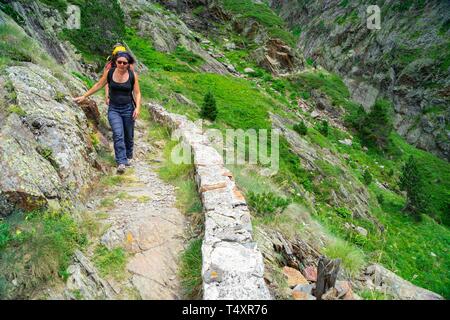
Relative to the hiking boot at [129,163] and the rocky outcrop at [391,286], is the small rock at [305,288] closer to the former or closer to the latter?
the rocky outcrop at [391,286]

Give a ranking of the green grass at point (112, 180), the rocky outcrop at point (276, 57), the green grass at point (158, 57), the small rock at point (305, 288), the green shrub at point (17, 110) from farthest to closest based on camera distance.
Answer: the rocky outcrop at point (276, 57)
the green grass at point (158, 57)
the green grass at point (112, 180)
the green shrub at point (17, 110)
the small rock at point (305, 288)

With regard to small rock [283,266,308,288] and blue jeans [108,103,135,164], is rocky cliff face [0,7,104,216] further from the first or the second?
small rock [283,266,308,288]

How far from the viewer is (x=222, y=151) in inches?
363

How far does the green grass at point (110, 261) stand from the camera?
411cm

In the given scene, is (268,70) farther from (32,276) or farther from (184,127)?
(32,276)

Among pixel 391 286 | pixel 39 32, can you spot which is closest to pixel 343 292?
pixel 391 286


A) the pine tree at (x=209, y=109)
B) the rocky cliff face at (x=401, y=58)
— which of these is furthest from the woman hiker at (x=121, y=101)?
the rocky cliff face at (x=401, y=58)

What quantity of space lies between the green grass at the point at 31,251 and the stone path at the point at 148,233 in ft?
2.21

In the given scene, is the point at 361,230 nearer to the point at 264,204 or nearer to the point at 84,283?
the point at 264,204

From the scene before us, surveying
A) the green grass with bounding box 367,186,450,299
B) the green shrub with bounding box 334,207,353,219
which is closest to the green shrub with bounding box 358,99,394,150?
the green grass with bounding box 367,186,450,299

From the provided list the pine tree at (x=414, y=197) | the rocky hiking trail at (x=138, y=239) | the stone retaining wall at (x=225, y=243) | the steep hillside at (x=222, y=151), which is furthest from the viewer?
the pine tree at (x=414, y=197)

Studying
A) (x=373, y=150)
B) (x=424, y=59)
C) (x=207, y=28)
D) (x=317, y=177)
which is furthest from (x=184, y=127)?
(x=424, y=59)

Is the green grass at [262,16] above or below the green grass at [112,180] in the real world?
above
